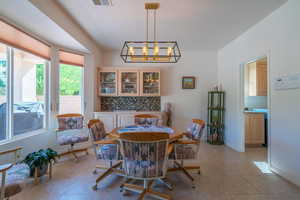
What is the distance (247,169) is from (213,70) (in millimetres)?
2905

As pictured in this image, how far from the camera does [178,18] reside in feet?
9.30

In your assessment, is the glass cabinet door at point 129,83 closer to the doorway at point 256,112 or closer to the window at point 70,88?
the window at point 70,88

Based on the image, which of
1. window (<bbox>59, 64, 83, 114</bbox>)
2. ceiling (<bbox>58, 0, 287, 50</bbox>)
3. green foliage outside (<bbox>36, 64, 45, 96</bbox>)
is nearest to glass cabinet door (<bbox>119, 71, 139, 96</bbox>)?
ceiling (<bbox>58, 0, 287, 50</bbox>)

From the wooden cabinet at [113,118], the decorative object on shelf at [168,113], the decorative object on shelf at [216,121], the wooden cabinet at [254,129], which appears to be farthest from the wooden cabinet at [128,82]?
the wooden cabinet at [254,129]

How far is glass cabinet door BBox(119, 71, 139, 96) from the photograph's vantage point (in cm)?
432

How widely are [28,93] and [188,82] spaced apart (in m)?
3.89

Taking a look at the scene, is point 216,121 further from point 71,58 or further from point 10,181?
point 10,181

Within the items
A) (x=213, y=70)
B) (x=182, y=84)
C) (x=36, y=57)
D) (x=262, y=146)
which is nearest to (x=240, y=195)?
(x=262, y=146)

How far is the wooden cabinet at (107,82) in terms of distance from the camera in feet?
14.1

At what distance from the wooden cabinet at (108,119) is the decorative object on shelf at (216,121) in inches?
103

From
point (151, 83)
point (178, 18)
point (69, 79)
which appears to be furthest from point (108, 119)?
point (178, 18)

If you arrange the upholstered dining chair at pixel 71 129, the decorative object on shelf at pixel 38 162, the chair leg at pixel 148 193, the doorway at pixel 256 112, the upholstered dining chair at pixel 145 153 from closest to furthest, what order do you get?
the upholstered dining chair at pixel 145 153 < the chair leg at pixel 148 193 < the decorative object on shelf at pixel 38 162 < the upholstered dining chair at pixel 71 129 < the doorway at pixel 256 112

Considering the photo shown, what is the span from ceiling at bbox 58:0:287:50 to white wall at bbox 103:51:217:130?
0.78 meters

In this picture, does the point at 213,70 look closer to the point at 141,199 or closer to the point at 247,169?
the point at 247,169
